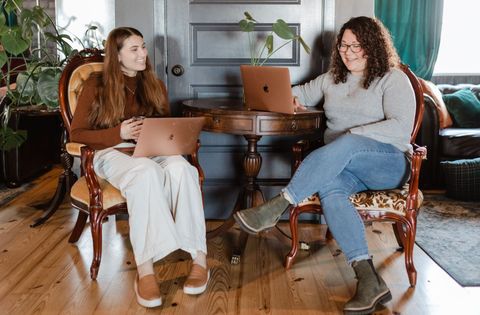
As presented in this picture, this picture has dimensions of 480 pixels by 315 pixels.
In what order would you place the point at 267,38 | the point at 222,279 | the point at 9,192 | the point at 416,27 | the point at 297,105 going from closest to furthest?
the point at 222,279, the point at 297,105, the point at 267,38, the point at 9,192, the point at 416,27

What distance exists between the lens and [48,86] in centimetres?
347

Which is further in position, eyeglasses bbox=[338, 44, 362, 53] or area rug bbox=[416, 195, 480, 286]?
area rug bbox=[416, 195, 480, 286]

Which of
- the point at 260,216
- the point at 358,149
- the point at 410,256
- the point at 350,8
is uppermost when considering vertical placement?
the point at 350,8

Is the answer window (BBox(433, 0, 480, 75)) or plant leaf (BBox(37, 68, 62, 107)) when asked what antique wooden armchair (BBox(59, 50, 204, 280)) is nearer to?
plant leaf (BBox(37, 68, 62, 107))

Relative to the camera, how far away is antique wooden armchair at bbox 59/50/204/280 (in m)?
2.74

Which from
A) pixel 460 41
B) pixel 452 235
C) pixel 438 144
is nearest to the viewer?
pixel 452 235

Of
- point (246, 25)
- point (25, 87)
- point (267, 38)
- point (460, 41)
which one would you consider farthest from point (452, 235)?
point (460, 41)

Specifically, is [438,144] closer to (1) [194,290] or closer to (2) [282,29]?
(2) [282,29]

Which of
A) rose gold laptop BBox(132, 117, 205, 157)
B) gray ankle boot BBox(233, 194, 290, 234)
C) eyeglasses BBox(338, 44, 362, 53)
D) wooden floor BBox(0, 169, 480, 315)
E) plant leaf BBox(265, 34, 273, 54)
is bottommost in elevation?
wooden floor BBox(0, 169, 480, 315)

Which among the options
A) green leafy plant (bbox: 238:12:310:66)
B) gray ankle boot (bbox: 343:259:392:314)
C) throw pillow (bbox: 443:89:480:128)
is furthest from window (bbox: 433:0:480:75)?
gray ankle boot (bbox: 343:259:392:314)

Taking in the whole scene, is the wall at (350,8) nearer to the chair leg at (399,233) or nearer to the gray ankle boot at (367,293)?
the chair leg at (399,233)

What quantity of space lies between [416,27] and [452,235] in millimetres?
2856

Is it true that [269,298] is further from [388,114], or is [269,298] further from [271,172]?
[271,172]

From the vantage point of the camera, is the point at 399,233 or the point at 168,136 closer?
the point at 168,136
